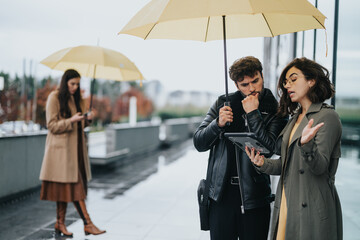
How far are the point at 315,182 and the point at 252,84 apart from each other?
2.77 feet

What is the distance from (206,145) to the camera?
117 inches

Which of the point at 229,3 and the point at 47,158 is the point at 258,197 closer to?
the point at 229,3

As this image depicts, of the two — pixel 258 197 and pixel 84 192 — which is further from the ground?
pixel 258 197

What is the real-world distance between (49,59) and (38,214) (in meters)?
2.56

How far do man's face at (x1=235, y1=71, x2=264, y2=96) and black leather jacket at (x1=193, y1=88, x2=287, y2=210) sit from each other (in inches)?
2.9

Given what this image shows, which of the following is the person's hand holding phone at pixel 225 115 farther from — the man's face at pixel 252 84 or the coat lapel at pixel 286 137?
the coat lapel at pixel 286 137

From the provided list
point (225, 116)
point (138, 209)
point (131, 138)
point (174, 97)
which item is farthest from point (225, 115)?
point (174, 97)

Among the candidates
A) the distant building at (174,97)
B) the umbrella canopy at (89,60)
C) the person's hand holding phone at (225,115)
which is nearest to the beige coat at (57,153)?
the umbrella canopy at (89,60)

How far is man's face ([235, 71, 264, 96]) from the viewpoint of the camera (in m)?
2.90

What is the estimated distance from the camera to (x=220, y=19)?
141 inches

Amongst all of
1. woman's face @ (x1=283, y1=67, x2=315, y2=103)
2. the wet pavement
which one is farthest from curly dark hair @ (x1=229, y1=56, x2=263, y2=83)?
the wet pavement

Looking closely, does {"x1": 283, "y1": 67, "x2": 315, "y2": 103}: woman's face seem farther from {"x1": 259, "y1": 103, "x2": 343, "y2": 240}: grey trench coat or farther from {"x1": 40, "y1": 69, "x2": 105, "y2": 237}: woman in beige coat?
{"x1": 40, "y1": 69, "x2": 105, "y2": 237}: woman in beige coat

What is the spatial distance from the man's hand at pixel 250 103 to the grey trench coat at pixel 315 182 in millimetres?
348

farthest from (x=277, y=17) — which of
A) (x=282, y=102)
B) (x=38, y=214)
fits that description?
(x=38, y=214)
